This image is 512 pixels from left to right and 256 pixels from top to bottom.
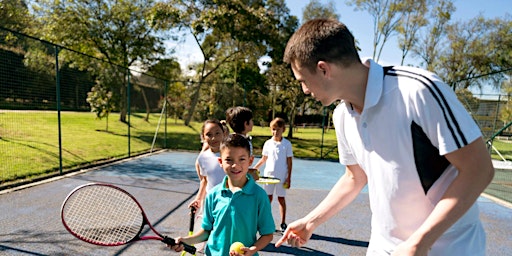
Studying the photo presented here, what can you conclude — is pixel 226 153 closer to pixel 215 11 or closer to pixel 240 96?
pixel 215 11

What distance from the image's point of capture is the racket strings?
9.34 feet

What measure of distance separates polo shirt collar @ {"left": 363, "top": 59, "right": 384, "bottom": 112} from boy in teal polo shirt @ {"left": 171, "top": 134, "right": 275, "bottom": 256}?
1.21 m

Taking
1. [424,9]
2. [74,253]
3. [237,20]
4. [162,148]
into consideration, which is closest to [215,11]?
[237,20]

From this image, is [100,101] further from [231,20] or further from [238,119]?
[238,119]

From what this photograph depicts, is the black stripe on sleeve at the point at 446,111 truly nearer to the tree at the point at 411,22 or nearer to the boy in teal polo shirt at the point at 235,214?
the boy in teal polo shirt at the point at 235,214

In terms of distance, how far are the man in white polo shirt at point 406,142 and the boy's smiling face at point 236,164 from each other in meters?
1.03

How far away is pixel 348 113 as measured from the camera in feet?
5.05

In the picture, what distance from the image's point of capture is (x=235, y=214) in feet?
7.24

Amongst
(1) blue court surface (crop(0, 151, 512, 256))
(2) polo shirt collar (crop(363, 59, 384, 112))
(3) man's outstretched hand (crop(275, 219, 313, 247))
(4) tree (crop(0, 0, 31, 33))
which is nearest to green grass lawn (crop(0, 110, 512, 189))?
(1) blue court surface (crop(0, 151, 512, 256))

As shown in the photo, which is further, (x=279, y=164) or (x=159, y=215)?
(x=159, y=215)

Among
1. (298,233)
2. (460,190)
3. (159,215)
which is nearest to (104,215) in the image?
(298,233)

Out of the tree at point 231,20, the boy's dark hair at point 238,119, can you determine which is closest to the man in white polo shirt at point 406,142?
the boy's dark hair at point 238,119

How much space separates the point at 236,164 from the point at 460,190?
1.51 m

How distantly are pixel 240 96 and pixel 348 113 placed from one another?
67.5 feet
